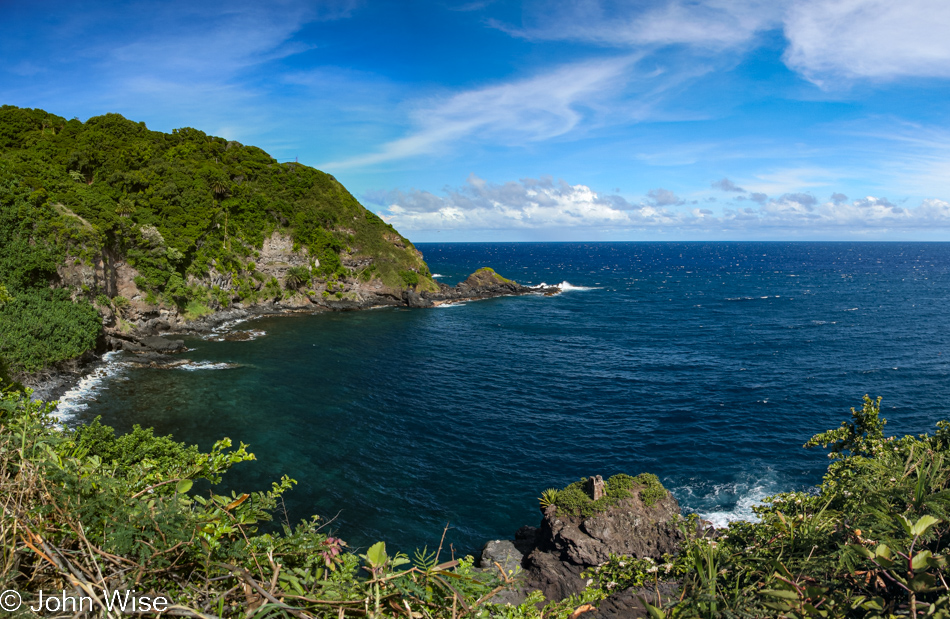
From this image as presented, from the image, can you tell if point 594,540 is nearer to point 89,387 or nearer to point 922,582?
point 922,582

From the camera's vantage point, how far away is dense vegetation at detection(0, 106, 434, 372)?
44.8m

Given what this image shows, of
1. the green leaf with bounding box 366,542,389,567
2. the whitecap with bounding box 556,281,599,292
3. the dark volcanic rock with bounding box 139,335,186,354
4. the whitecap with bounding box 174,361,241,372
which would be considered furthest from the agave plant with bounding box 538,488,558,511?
the whitecap with bounding box 556,281,599,292

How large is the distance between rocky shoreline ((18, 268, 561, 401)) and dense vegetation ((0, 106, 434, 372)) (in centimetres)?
150

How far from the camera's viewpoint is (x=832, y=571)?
4.22 meters

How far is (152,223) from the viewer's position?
62.5 m

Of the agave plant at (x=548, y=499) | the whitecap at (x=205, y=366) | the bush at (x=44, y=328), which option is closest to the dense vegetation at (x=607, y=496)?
the agave plant at (x=548, y=499)

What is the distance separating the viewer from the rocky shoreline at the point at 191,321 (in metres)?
41.8

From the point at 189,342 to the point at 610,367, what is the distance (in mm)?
51075

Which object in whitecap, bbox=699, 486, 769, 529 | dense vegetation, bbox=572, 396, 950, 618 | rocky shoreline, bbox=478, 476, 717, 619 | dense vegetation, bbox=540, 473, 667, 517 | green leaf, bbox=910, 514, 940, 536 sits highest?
green leaf, bbox=910, 514, 940, 536

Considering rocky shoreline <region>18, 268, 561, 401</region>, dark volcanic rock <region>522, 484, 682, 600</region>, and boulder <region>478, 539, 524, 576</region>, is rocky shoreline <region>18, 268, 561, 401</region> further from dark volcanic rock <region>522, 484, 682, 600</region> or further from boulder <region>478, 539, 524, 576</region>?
dark volcanic rock <region>522, 484, 682, 600</region>

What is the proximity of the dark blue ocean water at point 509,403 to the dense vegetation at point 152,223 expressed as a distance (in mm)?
8941

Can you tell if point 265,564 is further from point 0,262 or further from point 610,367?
point 0,262

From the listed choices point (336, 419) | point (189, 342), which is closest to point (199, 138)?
point (189, 342)

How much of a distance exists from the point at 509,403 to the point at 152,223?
54.3 metres
